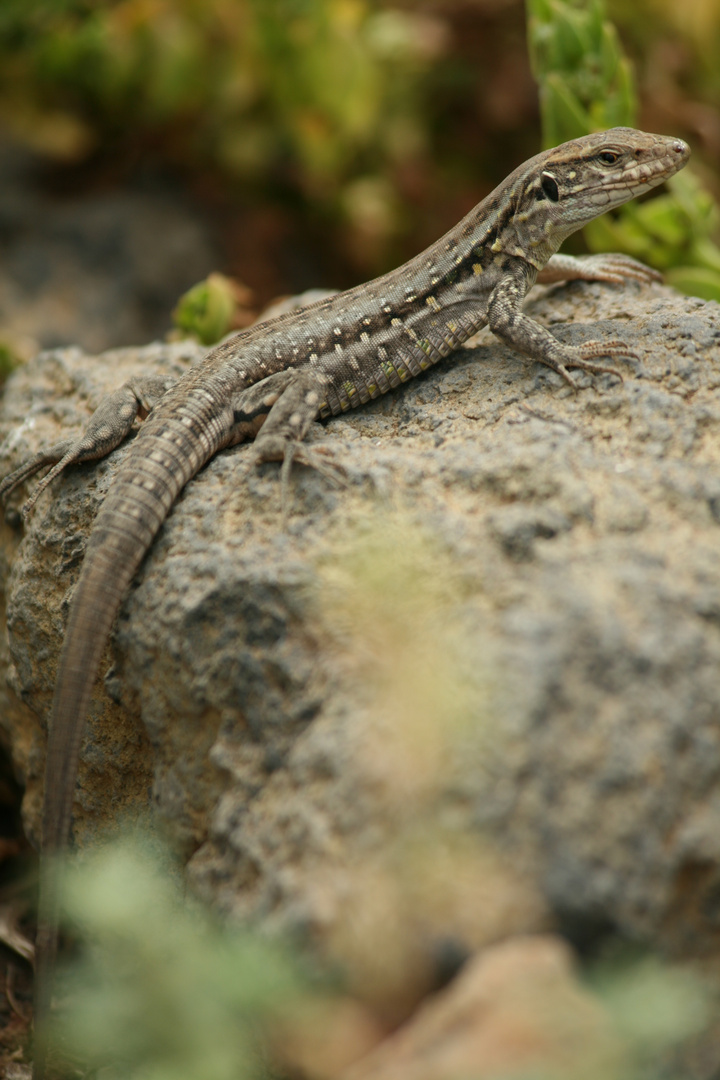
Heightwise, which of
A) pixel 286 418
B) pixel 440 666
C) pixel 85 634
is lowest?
pixel 440 666

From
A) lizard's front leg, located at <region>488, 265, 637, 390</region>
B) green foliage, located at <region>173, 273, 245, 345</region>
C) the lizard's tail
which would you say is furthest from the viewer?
green foliage, located at <region>173, 273, 245, 345</region>

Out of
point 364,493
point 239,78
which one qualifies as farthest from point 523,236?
point 239,78

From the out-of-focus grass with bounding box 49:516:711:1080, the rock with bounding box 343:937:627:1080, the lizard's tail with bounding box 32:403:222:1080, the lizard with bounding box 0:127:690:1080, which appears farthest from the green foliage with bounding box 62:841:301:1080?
the lizard with bounding box 0:127:690:1080

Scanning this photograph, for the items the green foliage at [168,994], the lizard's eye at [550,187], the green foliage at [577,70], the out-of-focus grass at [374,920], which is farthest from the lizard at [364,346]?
the green foliage at [168,994]

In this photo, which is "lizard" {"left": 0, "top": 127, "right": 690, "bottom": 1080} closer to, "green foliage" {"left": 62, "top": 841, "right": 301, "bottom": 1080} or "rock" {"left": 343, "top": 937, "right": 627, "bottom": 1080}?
"green foliage" {"left": 62, "top": 841, "right": 301, "bottom": 1080}

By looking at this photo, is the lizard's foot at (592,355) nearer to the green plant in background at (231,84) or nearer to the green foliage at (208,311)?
the green foliage at (208,311)

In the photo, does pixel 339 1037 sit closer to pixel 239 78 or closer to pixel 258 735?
pixel 258 735

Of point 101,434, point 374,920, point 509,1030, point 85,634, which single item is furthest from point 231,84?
point 509,1030

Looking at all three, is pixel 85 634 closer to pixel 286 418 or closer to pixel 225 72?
pixel 286 418
